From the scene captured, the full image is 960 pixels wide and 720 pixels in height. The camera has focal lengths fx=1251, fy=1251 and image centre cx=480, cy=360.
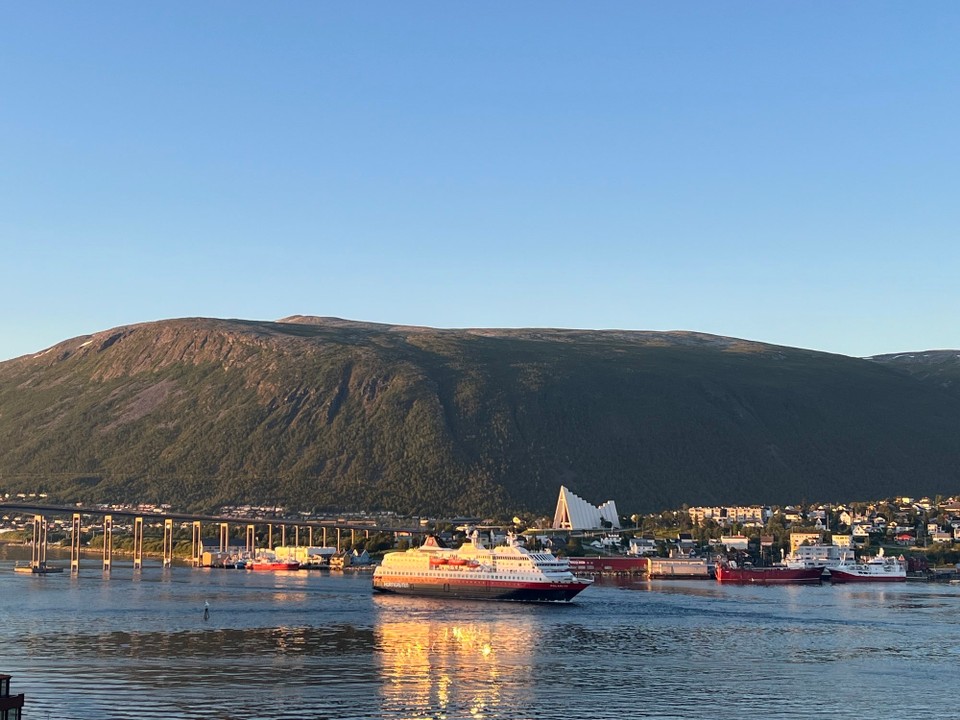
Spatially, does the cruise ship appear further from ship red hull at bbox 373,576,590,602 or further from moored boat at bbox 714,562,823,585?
moored boat at bbox 714,562,823,585

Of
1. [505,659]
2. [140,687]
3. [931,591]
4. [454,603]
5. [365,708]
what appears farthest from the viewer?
[931,591]

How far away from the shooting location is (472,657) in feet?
293

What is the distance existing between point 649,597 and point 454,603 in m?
25.5

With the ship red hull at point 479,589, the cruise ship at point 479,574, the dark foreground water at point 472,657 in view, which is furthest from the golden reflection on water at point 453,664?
the cruise ship at point 479,574

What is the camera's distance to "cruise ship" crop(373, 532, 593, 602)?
468 feet

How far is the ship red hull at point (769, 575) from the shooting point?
194m

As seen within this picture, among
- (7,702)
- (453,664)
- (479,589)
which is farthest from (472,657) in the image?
(479,589)

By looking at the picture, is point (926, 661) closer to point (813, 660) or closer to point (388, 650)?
point (813, 660)

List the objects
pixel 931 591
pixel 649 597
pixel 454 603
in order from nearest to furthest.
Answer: pixel 454 603, pixel 649 597, pixel 931 591

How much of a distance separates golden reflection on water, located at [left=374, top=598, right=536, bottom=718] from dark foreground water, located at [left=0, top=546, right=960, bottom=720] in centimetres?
22

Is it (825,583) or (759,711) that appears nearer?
(759,711)

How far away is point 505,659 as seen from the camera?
3494 inches

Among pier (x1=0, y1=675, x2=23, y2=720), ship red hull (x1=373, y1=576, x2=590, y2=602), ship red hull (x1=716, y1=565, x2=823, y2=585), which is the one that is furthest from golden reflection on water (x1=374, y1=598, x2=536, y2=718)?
ship red hull (x1=716, y1=565, x2=823, y2=585)

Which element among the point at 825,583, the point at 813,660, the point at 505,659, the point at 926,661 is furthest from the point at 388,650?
the point at 825,583
